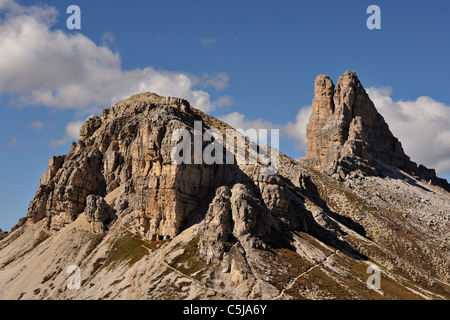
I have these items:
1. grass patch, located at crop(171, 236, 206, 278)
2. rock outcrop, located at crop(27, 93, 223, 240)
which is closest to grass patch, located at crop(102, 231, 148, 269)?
rock outcrop, located at crop(27, 93, 223, 240)

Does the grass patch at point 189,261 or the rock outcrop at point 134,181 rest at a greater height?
the rock outcrop at point 134,181

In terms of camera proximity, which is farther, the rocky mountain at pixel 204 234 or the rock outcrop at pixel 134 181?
the rock outcrop at pixel 134 181

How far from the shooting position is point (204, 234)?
394ft

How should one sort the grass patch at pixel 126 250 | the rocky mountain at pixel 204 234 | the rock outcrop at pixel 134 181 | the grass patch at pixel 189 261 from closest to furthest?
the rocky mountain at pixel 204 234
the grass patch at pixel 189 261
the grass patch at pixel 126 250
the rock outcrop at pixel 134 181

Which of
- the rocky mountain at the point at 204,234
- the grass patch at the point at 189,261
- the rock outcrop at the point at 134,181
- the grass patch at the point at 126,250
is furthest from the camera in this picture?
the rock outcrop at the point at 134,181

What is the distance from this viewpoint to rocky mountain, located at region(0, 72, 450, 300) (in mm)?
111688

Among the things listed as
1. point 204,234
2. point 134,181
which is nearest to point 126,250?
point 204,234

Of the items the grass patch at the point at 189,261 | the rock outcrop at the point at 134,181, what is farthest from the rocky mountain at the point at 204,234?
the rock outcrop at the point at 134,181

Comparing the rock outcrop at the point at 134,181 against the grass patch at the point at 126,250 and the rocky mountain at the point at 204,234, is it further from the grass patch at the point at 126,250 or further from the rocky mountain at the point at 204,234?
the grass patch at the point at 126,250

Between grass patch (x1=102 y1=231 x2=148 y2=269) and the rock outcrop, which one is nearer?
grass patch (x1=102 y1=231 x2=148 y2=269)

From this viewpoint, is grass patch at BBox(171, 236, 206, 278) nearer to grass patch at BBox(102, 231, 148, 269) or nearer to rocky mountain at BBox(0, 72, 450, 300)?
rocky mountain at BBox(0, 72, 450, 300)

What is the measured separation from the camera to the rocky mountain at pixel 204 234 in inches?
4397
